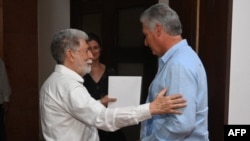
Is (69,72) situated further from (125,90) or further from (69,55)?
(125,90)

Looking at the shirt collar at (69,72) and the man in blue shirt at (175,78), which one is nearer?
the man in blue shirt at (175,78)

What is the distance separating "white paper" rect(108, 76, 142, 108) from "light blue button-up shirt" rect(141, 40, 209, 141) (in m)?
0.12

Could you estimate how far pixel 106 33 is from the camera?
318 centimetres

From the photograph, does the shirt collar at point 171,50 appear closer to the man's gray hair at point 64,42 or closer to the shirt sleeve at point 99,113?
the shirt sleeve at point 99,113

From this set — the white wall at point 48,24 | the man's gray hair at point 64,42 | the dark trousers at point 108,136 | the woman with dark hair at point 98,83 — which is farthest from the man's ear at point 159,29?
the white wall at point 48,24

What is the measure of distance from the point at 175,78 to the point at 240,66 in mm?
735

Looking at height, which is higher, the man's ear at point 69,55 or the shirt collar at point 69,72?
the man's ear at point 69,55

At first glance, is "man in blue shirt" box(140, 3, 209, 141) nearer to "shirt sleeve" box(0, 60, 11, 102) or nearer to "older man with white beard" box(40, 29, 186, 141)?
"older man with white beard" box(40, 29, 186, 141)

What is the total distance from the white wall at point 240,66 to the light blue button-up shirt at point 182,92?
1.71ft

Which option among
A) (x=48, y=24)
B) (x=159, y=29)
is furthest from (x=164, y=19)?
(x=48, y=24)

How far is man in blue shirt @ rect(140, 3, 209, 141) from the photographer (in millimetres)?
1242

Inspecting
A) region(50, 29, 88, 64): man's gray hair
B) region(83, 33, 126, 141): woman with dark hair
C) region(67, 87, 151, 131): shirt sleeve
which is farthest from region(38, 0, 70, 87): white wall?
region(67, 87, 151, 131): shirt sleeve

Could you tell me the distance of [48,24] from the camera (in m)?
4.09

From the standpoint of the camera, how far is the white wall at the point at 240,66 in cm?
180
